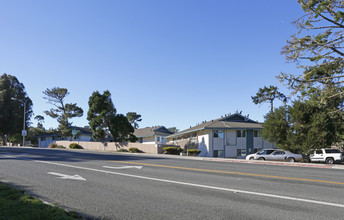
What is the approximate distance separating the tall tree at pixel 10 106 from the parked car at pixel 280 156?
56.8 metres

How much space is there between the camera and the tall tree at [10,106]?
63.8 meters

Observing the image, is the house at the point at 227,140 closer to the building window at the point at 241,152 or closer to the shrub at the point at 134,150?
the building window at the point at 241,152

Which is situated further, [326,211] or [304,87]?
[304,87]

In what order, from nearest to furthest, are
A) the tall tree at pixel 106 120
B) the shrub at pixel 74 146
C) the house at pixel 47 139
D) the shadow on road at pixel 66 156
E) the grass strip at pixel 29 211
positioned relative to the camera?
the grass strip at pixel 29 211
the shadow on road at pixel 66 156
the tall tree at pixel 106 120
the shrub at pixel 74 146
the house at pixel 47 139

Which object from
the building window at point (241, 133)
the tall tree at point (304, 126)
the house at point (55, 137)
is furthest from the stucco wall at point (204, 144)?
the house at point (55, 137)

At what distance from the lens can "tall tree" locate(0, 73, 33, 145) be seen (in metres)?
63.8

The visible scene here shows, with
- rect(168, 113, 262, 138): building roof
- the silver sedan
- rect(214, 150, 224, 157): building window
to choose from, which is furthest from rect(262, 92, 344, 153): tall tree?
rect(214, 150, 224, 157): building window

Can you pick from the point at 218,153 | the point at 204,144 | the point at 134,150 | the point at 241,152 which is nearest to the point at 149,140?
the point at 134,150

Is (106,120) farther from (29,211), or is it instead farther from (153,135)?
(29,211)

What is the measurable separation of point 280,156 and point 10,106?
63612mm

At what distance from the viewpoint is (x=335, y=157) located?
26.4 meters

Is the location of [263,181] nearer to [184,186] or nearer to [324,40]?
[184,186]

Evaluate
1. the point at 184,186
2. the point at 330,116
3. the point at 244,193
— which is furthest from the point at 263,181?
the point at 330,116

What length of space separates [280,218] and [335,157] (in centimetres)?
2539
